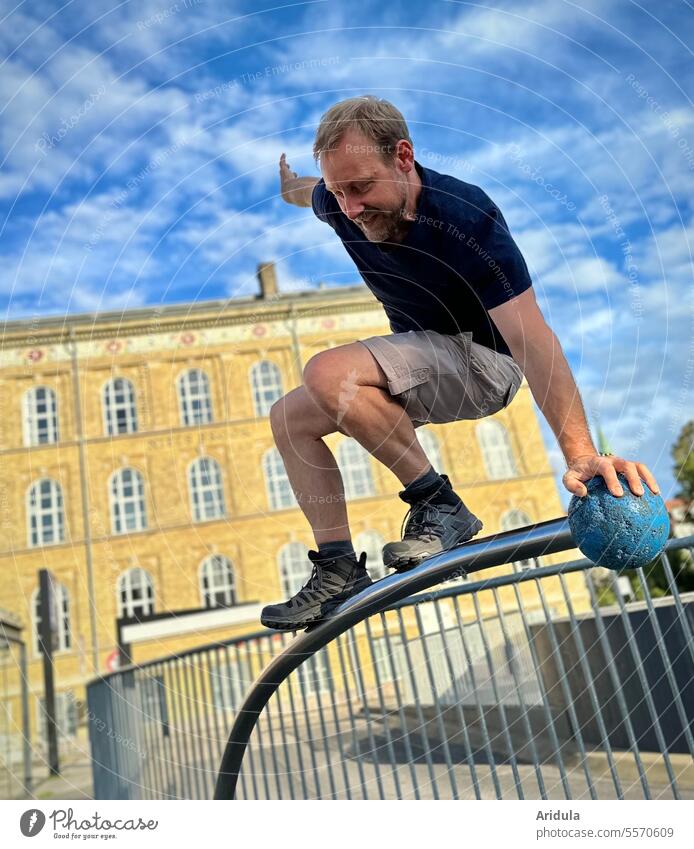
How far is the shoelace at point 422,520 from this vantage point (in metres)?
2.74

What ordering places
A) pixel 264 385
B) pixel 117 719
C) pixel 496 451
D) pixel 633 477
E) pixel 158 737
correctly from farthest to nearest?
pixel 496 451
pixel 264 385
pixel 117 719
pixel 158 737
pixel 633 477

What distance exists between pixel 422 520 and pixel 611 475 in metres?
1.03

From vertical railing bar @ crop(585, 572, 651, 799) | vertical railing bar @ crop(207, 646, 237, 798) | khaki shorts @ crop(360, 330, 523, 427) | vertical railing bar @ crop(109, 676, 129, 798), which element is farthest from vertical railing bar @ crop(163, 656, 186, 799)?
khaki shorts @ crop(360, 330, 523, 427)

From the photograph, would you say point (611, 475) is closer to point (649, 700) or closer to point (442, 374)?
point (442, 374)

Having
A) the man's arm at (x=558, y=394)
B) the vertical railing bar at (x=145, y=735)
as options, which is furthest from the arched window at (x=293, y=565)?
the man's arm at (x=558, y=394)

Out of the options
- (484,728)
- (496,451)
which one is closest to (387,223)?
(484,728)

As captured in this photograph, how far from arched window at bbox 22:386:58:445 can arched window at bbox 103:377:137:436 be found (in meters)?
1.63

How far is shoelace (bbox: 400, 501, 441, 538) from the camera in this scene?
2.74 metres

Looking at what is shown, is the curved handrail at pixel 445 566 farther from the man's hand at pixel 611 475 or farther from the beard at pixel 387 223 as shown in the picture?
the beard at pixel 387 223

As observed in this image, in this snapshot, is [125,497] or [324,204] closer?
[324,204]

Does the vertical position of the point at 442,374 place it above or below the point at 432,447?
below

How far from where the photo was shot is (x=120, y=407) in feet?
81.9

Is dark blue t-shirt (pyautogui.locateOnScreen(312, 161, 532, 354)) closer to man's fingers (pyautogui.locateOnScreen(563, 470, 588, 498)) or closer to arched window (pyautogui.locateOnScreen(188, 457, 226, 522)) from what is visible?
man's fingers (pyautogui.locateOnScreen(563, 470, 588, 498))

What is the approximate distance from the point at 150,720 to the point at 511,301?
18.6ft
